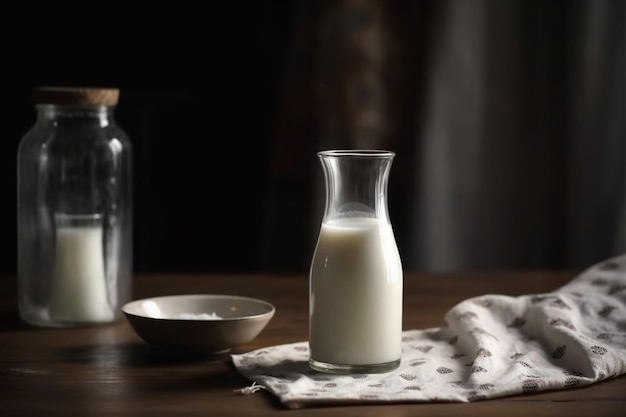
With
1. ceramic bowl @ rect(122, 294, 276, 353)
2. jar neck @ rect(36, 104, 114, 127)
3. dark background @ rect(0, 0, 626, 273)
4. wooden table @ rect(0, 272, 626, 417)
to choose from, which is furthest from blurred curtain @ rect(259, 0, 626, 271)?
ceramic bowl @ rect(122, 294, 276, 353)

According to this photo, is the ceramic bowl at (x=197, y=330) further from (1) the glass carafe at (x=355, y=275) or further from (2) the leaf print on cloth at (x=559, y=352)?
(2) the leaf print on cloth at (x=559, y=352)

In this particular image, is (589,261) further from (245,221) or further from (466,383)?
(466,383)

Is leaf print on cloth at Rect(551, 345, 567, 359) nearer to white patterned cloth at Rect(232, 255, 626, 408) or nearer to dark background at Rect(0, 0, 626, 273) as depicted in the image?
white patterned cloth at Rect(232, 255, 626, 408)

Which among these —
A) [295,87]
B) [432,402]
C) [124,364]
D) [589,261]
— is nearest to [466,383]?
[432,402]

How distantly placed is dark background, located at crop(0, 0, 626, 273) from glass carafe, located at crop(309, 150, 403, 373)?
74.0 inches

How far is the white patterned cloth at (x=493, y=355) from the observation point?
925mm

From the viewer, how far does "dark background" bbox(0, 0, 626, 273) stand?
9.32 ft

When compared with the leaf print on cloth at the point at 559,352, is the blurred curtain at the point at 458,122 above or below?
above

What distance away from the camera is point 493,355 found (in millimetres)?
1044

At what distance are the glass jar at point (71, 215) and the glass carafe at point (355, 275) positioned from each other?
40 centimetres

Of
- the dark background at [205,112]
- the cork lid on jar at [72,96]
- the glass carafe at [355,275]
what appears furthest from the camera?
the dark background at [205,112]

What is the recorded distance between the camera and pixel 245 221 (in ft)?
9.82

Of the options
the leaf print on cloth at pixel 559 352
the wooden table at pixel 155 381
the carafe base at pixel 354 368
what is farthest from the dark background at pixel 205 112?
the carafe base at pixel 354 368

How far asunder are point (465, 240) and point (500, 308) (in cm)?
168
